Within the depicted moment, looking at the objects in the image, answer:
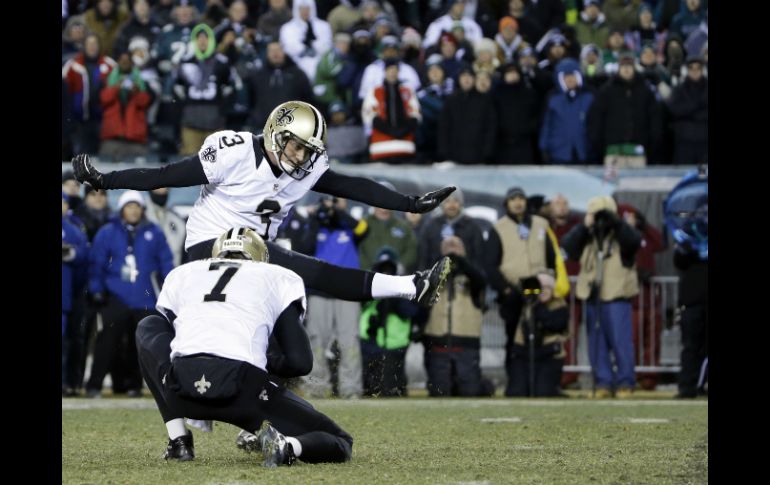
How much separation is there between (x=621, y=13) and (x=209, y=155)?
35.7 feet

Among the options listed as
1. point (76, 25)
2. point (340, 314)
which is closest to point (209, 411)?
point (340, 314)

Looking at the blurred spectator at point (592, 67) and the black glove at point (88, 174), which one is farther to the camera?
the blurred spectator at point (592, 67)

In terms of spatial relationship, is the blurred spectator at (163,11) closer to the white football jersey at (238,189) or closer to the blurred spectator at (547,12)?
the blurred spectator at (547,12)

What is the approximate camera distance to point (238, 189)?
9.48 m

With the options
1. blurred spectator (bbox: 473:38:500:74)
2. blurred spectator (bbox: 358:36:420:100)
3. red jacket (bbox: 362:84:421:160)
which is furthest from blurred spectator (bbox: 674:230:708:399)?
blurred spectator (bbox: 358:36:420:100)

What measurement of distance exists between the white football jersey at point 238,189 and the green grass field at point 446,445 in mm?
1367

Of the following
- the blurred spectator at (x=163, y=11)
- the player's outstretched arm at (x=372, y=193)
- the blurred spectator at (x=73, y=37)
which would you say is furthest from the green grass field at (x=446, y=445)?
the blurred spectator at (x=163, y=11)

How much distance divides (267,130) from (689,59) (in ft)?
28.7

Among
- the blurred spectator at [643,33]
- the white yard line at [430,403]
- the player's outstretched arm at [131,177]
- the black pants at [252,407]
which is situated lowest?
the white yard line at [430,403]

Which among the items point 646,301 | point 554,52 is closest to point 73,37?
point 554,52

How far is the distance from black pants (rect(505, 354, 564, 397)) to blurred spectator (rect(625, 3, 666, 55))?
5.62 m

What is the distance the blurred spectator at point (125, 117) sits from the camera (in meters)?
17.2

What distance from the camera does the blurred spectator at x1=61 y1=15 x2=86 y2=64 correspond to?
18188 millimetres

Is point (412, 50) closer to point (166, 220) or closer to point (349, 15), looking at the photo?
point (349, 15)
